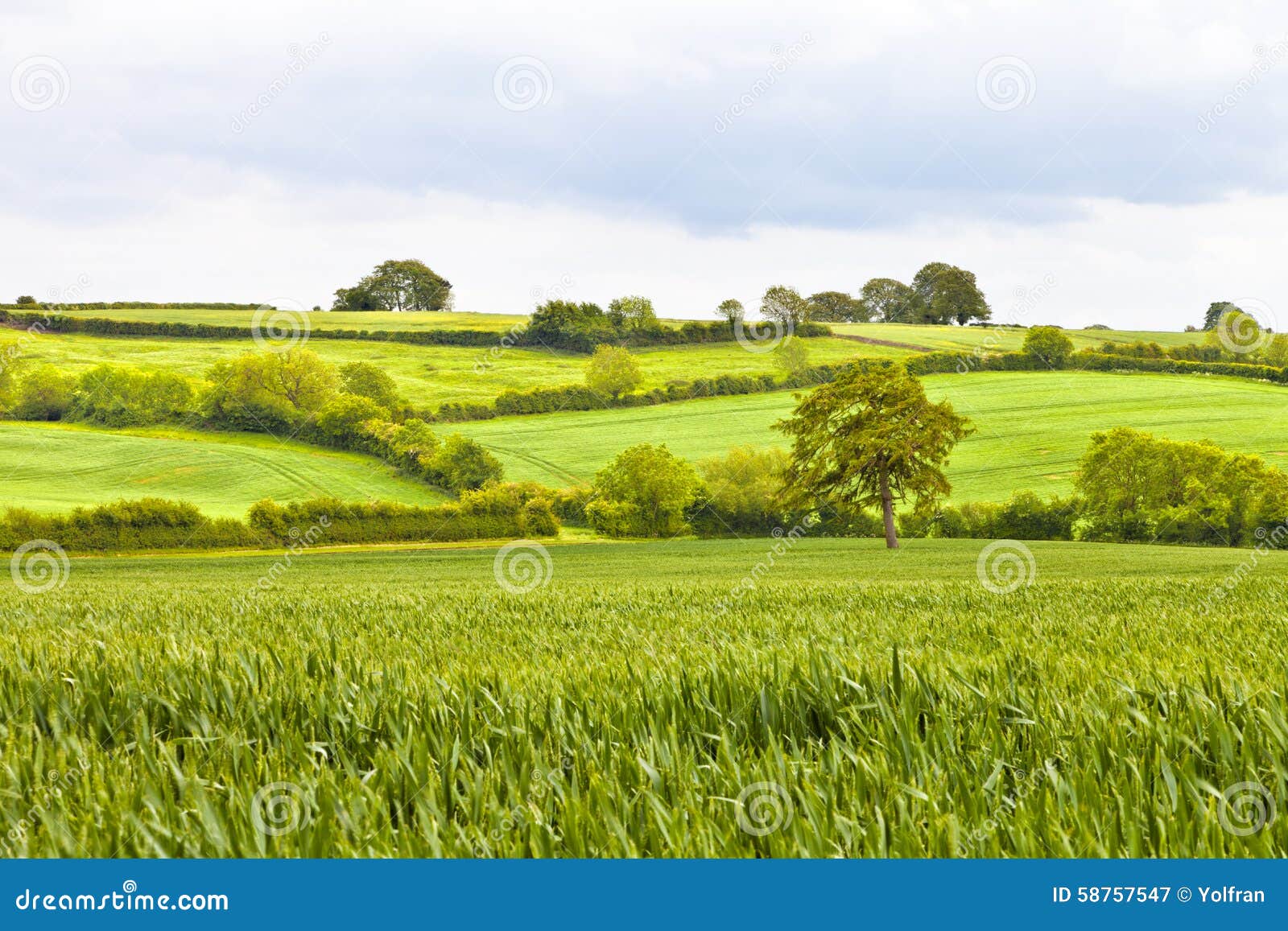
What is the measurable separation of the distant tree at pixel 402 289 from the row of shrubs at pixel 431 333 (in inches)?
441

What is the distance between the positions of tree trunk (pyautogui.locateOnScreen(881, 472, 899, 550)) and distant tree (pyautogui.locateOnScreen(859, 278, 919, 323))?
75571 mm

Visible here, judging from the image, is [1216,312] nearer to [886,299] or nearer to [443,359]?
[886,299]

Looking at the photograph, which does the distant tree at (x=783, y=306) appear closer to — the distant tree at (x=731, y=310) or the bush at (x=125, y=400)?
the distant tree at (x=731, y=310)

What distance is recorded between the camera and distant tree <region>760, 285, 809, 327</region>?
88.6 m

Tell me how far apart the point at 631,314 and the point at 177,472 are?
46719 millimetres

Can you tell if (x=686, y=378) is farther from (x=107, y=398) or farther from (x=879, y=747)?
(x=879, y=747)

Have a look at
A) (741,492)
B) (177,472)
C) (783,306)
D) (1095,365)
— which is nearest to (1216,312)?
(1095,365)

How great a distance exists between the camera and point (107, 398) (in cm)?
7362

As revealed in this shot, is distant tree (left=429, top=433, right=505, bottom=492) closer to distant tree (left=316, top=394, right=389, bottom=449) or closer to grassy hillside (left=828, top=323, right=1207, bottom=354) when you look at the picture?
distant tree (left=316, top=394, right=389, bottom=449)

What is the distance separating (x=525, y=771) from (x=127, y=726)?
212 centimetres

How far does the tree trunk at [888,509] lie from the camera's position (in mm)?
41812

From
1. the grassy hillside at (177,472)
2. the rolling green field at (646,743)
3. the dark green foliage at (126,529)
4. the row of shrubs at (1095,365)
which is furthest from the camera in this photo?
the row of shrubs at (1095,365)

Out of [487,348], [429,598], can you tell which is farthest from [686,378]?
[429,598]

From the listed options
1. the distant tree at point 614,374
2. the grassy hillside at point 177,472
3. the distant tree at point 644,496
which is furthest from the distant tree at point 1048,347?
the grassy hillside at point 177,472
